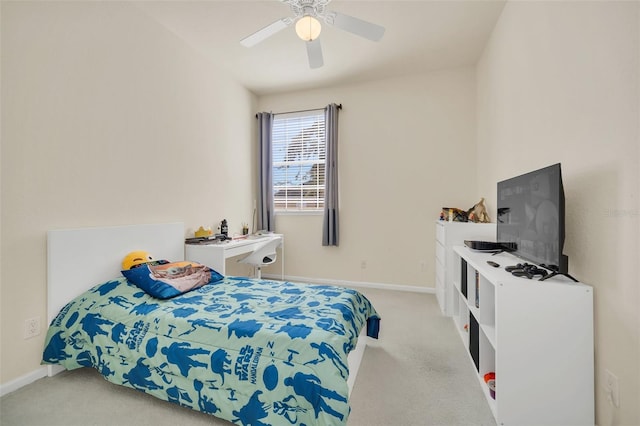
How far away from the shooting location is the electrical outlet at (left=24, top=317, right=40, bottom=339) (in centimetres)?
177

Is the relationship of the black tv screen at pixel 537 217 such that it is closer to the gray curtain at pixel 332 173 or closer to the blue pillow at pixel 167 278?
the gray curtain at pixel 332 173

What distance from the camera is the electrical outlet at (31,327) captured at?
1767 millimetres

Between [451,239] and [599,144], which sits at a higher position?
[599,144]

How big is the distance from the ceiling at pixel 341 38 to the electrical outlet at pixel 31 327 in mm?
2590

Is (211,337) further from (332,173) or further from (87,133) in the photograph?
(332,173)

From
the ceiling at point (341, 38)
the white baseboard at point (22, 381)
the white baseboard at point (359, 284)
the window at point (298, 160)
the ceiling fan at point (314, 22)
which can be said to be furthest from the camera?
the window at point (298, 160)

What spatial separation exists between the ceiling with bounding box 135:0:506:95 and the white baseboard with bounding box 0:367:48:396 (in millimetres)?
2912

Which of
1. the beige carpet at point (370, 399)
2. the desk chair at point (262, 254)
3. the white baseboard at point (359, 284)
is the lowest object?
the beige carpet at point (370, 399)

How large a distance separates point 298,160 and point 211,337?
3.09 meters

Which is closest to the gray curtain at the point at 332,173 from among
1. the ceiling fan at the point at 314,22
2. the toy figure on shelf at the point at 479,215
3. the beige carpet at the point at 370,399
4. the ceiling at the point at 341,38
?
A: the ceiling at the point at 341,38

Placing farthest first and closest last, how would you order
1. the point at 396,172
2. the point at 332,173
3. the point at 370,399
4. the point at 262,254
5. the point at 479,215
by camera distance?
the point at 332,173, the point at 396,172, the point at 262,254, the point at 479,215, the point at 370,399

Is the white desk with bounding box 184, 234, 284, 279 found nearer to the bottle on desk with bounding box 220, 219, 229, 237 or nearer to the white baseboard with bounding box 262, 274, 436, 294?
the bottle on desk with bounding box 220, 219, 229, 237

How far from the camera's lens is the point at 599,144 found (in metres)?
1.29

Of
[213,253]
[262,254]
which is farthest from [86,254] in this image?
[262,254]
